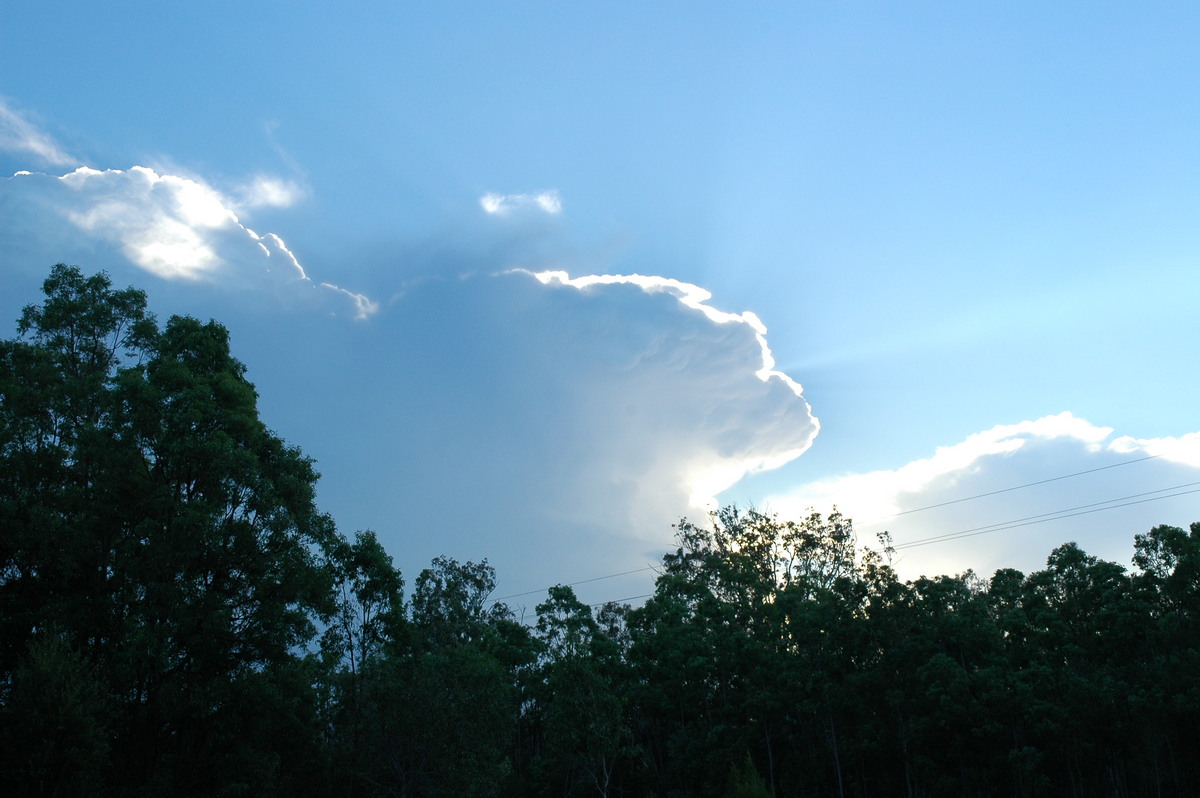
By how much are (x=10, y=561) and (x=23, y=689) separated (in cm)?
591

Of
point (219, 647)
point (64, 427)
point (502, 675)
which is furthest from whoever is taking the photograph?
point (502, 675)

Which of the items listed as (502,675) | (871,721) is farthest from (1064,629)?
(502,675)

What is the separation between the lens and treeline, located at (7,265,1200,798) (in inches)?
938

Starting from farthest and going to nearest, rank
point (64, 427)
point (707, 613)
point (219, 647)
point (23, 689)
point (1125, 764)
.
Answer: point (707, 613), point (1125, 764), point (64, 427), point (219, 647), point (23, 689)

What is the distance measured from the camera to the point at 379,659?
2947 centimetres

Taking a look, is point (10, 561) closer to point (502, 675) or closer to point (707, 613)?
point (502, 675)

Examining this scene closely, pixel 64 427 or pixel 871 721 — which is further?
pixel 871 721

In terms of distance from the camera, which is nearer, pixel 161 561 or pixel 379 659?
pixel 161 561

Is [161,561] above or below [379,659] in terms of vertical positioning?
above

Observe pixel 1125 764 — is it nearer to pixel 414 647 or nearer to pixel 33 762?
pixel 414 647

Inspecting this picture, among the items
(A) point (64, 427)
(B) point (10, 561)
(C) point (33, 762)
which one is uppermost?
(A) point (64, 427)

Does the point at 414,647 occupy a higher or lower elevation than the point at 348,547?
lower

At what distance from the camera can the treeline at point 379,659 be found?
78.1 ft

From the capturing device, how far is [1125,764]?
3319cm
